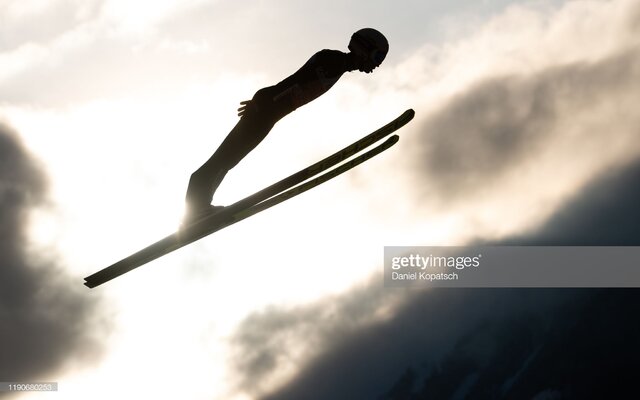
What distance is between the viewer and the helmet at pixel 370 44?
12.6 meters

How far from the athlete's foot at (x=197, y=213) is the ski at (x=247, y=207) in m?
0.08

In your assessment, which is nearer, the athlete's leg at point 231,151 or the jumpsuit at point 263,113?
the jumpsuit at point 263,113

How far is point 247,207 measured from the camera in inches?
556

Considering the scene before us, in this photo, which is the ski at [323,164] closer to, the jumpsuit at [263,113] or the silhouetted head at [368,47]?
the jumpsuit at [263,113]

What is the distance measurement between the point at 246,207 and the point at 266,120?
80.9 inches

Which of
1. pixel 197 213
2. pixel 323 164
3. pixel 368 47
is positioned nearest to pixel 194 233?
pixel 197 213

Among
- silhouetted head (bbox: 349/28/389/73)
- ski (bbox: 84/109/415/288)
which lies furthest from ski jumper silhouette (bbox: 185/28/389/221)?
ski (bbox: 84/109/415/288)

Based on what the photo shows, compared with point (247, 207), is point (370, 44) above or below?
above

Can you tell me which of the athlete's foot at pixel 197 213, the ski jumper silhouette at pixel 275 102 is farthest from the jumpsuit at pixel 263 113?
the athlete's foot at pixel 197 213

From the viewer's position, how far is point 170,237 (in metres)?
14.2

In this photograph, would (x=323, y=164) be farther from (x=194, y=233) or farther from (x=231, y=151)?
(x=194, y=233)

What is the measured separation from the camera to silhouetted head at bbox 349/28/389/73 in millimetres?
12578

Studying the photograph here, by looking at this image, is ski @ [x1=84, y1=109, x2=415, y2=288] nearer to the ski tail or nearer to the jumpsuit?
the ski tail

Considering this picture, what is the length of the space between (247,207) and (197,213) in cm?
117
